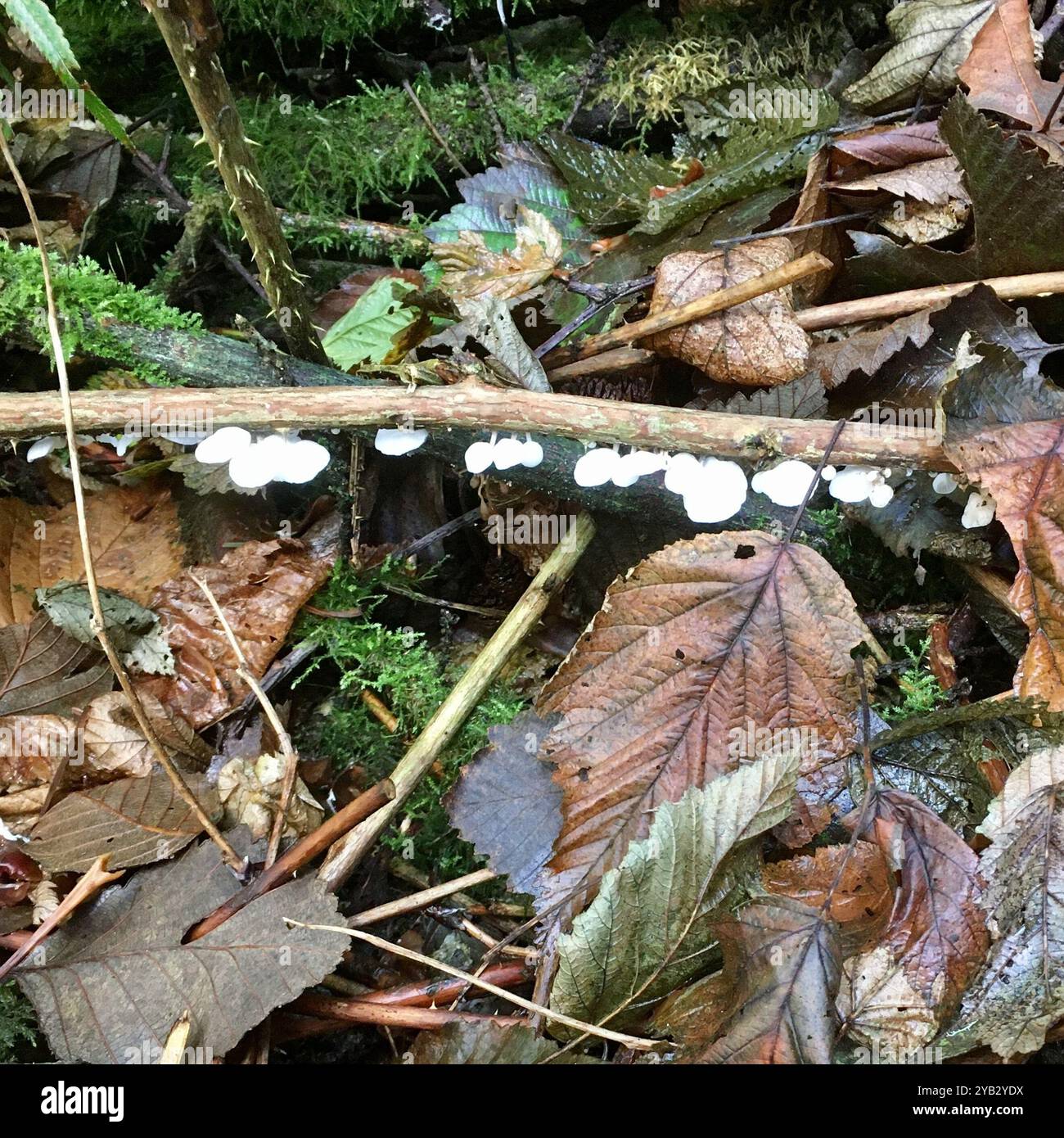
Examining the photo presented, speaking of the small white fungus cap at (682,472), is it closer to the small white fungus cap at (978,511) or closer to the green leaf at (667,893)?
the small white fungus cap at (978,511)

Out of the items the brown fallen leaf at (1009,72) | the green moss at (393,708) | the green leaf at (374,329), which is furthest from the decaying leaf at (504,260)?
the brown fallen leaf at (1009,72)

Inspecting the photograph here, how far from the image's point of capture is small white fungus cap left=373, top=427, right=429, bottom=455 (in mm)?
2418

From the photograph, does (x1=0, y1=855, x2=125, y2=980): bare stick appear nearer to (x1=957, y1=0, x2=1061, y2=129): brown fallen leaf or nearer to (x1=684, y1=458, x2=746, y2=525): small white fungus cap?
(x1=684, y1=458, x2=746, y2=525): small white fungus cap

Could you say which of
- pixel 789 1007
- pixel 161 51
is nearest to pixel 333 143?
pixel 161 51

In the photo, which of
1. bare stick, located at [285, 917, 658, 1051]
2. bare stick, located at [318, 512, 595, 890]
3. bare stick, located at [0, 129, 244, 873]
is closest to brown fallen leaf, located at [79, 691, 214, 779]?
bare stick, located at [0, 129, 244, 873]

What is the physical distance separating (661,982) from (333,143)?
303 cm

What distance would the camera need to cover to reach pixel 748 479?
241 cm

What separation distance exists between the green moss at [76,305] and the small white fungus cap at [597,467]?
1286 millimetres

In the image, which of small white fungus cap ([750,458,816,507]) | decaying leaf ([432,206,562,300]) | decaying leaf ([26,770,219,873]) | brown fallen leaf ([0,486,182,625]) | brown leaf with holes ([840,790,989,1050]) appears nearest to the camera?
brown leaf with holes ([840,790,989,1050])

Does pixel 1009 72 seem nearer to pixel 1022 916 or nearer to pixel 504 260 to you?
pixel 504 260

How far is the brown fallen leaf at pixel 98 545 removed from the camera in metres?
2.70

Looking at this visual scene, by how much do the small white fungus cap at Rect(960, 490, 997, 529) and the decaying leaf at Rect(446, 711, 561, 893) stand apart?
3.63 feet

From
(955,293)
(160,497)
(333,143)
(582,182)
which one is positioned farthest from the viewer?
(333,143)

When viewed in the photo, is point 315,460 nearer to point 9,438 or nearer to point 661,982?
point 9,438
